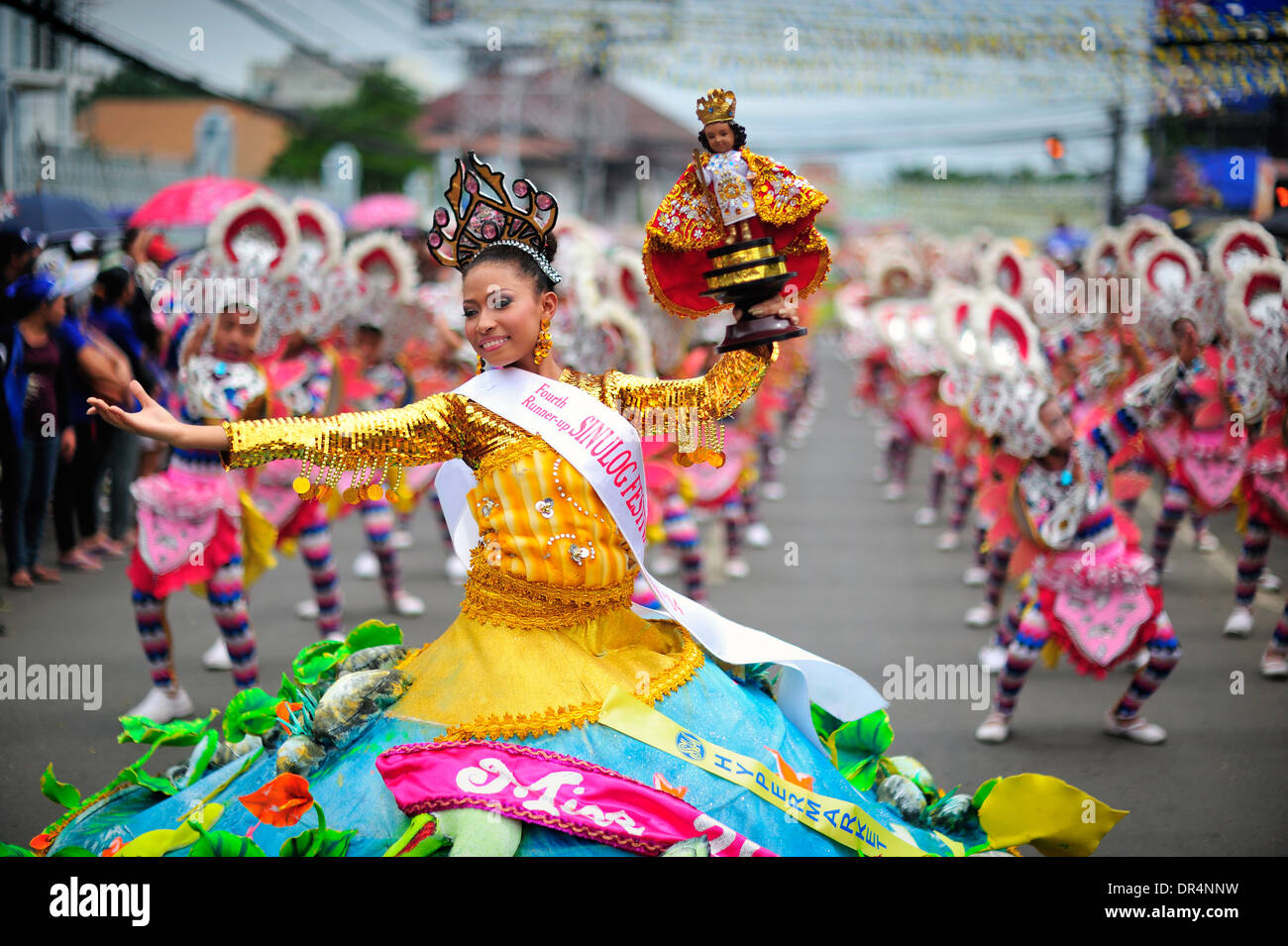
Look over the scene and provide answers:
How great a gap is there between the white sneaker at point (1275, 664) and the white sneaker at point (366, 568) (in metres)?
5.70

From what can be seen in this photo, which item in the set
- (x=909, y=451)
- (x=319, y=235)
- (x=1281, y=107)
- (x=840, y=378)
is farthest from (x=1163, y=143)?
(x=319, y=235)

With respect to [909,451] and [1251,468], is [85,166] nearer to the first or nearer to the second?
[909,451]

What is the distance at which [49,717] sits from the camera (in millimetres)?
5863

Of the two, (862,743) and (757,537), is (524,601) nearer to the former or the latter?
(862,743)

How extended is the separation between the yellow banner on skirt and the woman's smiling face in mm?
907

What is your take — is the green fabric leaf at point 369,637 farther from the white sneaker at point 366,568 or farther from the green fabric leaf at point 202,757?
the white sneaker at point 366,568

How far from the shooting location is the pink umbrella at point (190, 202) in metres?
8.76

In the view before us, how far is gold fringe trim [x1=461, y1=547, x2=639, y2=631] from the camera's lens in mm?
3162

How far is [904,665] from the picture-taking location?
23.7 ft

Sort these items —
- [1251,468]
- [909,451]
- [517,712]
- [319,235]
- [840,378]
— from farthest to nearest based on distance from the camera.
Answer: [840,378] → [909,451] → [319,235] → [1251,468] → [517,712]

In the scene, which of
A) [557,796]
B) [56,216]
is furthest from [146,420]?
[56,216]

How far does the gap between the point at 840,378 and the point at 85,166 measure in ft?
55.9

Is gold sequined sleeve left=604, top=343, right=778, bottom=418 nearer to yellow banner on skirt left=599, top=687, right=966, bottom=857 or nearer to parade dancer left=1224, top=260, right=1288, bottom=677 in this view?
yellow banner on skirt left=599, top=687, right=966, bottom=857

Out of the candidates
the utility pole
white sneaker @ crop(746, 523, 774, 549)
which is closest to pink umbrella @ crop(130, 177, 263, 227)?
white sneaker @ crop(746, 523, 774, 549)
